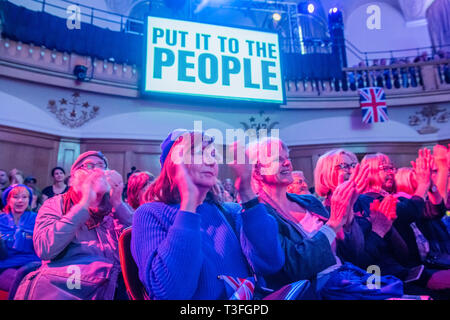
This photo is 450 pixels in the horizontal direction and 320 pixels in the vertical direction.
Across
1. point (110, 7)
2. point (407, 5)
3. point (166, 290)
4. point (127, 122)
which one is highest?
point (407, 5)

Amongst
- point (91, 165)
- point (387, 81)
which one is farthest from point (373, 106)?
point (91, 165)

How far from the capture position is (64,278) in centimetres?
113

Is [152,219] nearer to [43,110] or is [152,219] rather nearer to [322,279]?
[322,279]

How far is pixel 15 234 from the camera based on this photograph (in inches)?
71.6

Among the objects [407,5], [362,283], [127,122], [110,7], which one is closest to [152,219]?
Result: [362,283]

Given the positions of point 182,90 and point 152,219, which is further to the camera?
point 182,90

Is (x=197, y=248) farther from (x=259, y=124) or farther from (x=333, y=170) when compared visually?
(x=259, y=124)

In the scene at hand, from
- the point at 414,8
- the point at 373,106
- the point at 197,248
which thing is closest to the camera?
the point at 197,248

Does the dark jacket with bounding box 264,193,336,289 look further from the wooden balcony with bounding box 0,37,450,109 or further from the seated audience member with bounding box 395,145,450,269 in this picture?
the wooden balcony with bounding box 0,37,450,109

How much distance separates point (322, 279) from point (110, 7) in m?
7.67

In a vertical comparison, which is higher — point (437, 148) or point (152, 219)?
point (437, 148)

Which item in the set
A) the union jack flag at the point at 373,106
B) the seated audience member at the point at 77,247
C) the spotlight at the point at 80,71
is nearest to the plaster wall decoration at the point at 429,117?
the union jack flag at the point at 373,106

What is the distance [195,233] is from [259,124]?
5090 mm

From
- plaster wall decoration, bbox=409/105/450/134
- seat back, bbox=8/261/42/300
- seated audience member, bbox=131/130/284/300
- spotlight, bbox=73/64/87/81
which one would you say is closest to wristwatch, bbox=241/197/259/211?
seated audience member, bbox=131/130/284/300
